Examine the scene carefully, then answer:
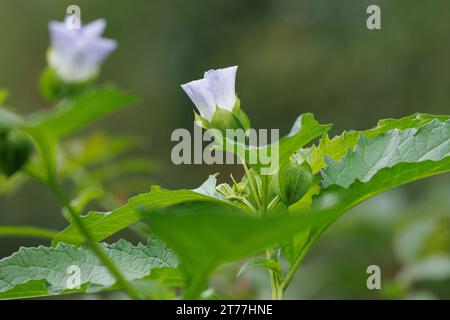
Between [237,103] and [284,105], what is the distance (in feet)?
14.3

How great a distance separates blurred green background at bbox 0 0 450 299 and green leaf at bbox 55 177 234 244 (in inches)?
93.3

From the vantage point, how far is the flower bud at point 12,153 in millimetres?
556

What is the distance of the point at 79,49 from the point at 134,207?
0.24m

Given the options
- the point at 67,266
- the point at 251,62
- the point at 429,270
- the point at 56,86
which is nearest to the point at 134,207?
the point at 67,266

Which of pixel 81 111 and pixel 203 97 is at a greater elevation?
pixel 203 97

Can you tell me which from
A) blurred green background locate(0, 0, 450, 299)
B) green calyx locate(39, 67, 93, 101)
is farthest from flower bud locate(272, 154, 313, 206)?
blurred green background locate(0, 0, 450, 299)

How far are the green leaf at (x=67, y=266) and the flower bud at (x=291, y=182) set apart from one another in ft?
0.40

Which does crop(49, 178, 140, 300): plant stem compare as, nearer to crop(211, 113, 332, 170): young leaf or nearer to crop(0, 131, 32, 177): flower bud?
crop(0, 131, 32, 177): flower bud

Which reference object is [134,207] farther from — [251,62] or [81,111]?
[251,62]

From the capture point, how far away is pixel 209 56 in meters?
5.56

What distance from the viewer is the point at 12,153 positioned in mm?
556

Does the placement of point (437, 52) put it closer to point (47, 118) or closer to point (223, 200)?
point (223, 200)

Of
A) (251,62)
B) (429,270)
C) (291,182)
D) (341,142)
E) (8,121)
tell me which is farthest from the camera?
(251,62)

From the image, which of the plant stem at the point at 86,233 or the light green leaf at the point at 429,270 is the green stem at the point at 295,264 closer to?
the plant stem at the point at 86,233
